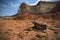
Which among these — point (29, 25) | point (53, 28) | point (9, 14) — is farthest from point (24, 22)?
point (53, 28)

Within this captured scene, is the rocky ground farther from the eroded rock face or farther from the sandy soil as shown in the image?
the eroded rock face

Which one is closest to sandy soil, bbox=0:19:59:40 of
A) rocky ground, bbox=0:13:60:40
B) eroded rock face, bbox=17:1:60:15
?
rocky ground, bbox=0:13:60:40

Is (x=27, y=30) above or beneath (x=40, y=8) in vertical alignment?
beneath

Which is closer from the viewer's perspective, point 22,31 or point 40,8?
point 22,31

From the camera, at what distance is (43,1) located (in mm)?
3271

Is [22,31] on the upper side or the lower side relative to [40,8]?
lower

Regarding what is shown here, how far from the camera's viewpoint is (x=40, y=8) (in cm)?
324

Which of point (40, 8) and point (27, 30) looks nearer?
point (27, 30)

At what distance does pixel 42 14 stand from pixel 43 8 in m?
0.12

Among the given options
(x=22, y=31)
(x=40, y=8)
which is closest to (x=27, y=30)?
(x=22, y=31)

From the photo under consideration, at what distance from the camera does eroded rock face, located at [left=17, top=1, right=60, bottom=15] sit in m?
3.20

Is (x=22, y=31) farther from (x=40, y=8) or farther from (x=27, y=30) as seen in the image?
(x=40, y=8)

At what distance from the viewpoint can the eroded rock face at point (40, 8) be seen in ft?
10.5

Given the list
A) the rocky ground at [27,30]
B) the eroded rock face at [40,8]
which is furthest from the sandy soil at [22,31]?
the eroded rock face at [40,8]
